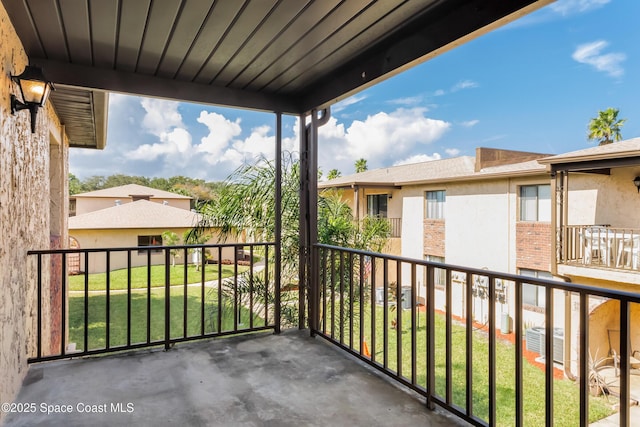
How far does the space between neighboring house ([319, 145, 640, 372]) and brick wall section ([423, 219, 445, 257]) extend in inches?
1.3

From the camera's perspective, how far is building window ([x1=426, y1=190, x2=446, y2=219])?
1188 cm

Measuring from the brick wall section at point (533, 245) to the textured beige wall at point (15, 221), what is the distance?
992cm

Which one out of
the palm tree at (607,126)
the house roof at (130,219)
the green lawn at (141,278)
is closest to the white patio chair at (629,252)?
the palm tree at (607,126)

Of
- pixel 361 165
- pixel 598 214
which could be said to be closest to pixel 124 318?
pixel 598 214

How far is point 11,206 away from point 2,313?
2.17ft

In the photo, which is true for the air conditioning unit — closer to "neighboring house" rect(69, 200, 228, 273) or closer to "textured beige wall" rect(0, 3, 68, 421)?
"neighboring house" rect(69, 200, 228, 273)

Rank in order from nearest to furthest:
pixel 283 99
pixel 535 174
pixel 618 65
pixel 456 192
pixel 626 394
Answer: pixel 626 394, pixel 283 99, pixel 535 174, pixel 456 192, pixel 618 65


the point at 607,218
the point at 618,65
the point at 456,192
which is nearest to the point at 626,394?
the point at 607,218

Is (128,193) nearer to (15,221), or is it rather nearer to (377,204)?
(377,204)

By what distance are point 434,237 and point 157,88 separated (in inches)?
412

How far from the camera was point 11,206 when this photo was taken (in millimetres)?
2396

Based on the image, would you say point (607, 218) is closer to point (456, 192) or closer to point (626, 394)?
point (456, 192)

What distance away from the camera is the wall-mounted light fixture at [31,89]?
237 cm

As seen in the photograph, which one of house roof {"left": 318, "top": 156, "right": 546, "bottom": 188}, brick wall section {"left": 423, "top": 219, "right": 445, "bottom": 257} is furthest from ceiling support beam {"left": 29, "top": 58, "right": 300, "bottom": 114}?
brick wall section {"left": 423, "top": 219, "right": 445, "bottom": 257}
